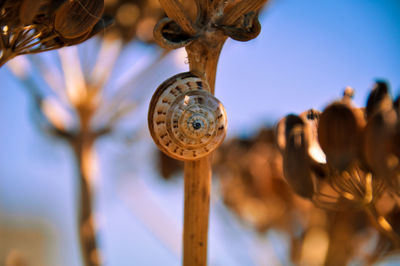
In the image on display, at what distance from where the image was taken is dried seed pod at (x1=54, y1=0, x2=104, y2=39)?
0.99 m

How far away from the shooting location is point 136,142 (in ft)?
12.2

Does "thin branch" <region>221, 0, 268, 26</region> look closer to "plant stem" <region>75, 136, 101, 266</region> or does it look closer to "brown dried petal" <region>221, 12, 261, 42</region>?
"brown dried petal" <region>221, 12, 261, 42</region>

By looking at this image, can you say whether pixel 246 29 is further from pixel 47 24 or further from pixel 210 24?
pixel 47 24

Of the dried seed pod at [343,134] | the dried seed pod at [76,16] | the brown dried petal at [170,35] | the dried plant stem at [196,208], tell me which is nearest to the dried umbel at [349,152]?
the dried seed pod at [343,134]

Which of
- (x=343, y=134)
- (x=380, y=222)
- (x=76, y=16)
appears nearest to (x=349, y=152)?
(x=343, y=134)

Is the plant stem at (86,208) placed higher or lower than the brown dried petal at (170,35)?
lower

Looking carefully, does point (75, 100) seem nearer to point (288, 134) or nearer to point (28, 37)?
point (28, 37)

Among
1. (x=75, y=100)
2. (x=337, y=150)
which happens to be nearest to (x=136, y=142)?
(x=75, y=100)

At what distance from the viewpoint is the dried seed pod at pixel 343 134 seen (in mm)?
993

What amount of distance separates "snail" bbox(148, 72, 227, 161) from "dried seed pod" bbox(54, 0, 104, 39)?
0.25 meters

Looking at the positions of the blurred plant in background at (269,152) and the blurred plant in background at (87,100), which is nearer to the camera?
the blurred plant in background at (269,152)

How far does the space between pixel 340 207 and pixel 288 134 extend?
30cm

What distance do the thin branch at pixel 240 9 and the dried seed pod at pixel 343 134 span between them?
0.32 metres

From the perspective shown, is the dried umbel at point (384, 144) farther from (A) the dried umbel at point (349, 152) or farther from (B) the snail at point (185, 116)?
(B) the snail at point (185, 116)
